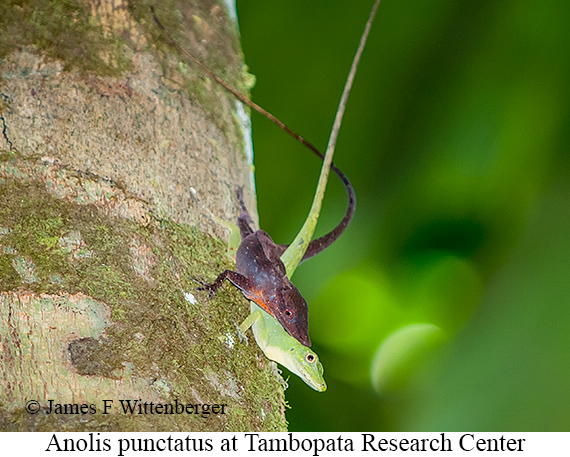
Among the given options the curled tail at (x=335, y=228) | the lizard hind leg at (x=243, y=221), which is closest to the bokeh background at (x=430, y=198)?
the curled tail at (x=335, y=228)

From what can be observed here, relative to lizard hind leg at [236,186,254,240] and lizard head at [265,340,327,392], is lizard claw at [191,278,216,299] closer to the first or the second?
lizard hind leg at [236,186,254,240]

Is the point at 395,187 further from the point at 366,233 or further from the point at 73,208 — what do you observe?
the point at 73,208

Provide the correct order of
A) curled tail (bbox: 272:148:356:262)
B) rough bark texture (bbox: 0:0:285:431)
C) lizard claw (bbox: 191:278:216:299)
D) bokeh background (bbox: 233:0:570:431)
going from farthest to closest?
curled tail (bbox: 272:148:356:262), bokeh background (bbox: 233:0:570:431), lizard claw (bbox: 191:278:216:299), rough bark texture (bbox: 0:0:285:431)

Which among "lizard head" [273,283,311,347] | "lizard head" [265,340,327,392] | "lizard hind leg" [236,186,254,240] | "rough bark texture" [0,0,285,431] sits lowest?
"lizard head" [265,340,327,392]

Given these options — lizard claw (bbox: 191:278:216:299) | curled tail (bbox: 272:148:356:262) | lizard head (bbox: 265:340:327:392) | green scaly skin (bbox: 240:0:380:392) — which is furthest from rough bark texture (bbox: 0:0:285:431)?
curled tail (bbox: 272:148:356:262)

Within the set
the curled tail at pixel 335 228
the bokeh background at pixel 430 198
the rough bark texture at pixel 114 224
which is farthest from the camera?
the curled tail at pixel 335 228

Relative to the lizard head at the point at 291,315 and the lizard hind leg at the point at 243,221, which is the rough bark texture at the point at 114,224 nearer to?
the lizard hind leg at the point at 243,221
